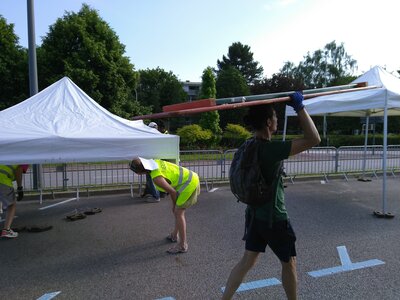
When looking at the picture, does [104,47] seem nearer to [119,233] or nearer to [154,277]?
[119,233]

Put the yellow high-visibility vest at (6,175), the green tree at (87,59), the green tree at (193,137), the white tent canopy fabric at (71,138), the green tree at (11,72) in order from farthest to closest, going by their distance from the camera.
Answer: the green tree at (193,137)
the green tree at (11,72)
the green tree at (87,59)
the yellow high-visibility vest at (6,175)
the white tent canopy fabric at (71,138)

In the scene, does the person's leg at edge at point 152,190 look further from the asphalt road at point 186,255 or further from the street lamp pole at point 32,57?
the street lamp pole at point 32,57

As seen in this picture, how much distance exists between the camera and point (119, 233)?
5578 millimetres

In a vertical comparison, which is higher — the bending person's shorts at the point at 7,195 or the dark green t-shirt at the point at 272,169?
the dark green t-shirt at the point at 272,169

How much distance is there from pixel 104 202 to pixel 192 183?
4.04 m

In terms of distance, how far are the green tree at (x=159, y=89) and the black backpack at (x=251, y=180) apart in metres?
54.3

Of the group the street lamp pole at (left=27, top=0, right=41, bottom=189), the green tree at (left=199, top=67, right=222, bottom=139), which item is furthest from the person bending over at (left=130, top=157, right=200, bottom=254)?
the green tree at (left=199, top=67, right=222, bottom=139)

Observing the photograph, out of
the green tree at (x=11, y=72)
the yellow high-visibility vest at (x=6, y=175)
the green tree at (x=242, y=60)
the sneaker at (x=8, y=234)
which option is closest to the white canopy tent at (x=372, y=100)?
the yellow high-visibility vest at (x=6, y=175)

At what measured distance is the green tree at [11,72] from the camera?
73.7ft

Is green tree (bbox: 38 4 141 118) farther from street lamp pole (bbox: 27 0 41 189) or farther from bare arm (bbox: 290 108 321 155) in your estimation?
bare arm (bbox: 290 108 321 155)

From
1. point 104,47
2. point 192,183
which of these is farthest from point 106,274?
point 104,47

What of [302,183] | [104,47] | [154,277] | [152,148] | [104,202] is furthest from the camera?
[104,47]

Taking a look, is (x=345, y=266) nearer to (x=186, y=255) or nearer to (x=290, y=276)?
(x=290, y=276)

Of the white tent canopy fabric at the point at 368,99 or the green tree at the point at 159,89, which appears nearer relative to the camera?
the white tent canopy fabric at the point at 368,99
